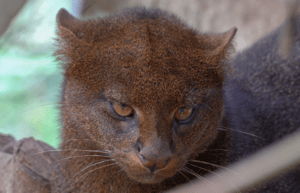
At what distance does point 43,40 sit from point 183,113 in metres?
3.86

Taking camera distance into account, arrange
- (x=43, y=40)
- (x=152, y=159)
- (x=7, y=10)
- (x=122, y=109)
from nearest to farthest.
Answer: (x=152, y=159)
(x=122, y=109)
(x=7, y=10)
(x=43, y=40)

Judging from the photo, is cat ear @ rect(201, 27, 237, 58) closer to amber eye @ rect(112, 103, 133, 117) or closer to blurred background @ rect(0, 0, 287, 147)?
amber eye @ rect(112, 103, 133, 117)

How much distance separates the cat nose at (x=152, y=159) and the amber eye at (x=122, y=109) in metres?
0.22

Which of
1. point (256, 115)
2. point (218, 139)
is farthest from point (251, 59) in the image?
point (218, 139)

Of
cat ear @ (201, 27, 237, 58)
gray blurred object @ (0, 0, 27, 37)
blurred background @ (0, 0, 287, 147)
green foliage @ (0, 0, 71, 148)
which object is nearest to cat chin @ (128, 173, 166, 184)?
cat ear @ (201, 27, 237, 58)

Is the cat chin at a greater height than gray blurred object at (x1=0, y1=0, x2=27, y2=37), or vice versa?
gray blurred object at (x1=0, y1=0, x2=27, y2=37)

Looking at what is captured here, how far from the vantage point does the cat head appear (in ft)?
6.28

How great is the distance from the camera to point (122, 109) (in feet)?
6.56

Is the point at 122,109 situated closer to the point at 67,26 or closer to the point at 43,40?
the point at 67,26

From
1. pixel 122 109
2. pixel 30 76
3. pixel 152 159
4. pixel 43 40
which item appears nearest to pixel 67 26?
pixel 122 109

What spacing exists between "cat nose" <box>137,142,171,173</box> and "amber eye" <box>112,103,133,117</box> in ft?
0.72

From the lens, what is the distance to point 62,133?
2580 millimetres

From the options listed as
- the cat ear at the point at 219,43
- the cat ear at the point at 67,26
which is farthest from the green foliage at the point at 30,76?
the cat ear at the point at 219,43

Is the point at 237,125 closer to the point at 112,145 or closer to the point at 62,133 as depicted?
the point at 112,145
